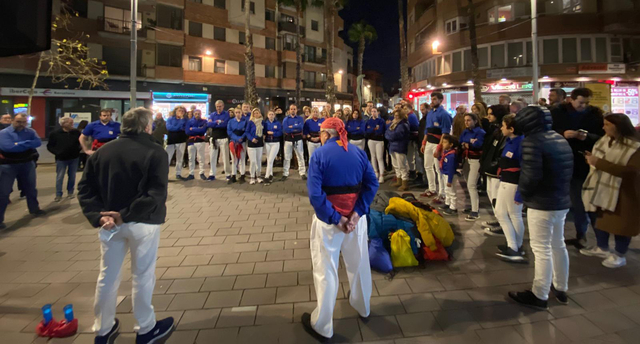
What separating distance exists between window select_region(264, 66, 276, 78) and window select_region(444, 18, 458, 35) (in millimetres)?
18769

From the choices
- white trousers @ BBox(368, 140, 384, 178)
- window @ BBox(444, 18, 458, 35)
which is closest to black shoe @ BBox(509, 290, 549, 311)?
white trousers @ BBox(368, 140, 384, 178)

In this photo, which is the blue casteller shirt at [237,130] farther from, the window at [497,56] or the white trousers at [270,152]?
the window at [497,56]

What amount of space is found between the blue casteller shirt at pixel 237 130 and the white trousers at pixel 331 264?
6.97 metres

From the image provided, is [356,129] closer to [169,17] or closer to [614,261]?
[614,261]

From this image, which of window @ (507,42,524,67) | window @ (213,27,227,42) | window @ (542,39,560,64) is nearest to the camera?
window @ (542,39,560,64)

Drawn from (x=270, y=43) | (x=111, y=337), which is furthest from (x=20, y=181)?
(x=270, y=43)

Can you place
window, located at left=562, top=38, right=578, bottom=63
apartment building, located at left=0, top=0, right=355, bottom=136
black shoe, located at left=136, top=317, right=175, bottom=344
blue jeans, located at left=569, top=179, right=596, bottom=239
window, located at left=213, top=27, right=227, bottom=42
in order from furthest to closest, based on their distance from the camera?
window, located at left=213, top=27, right=227, bottom=42 → apartment building, located at left=0, top=0, right=355, bottom=136 → window, located at left=562, top=38, right=578, bottom=63 → blue jeans, located at left=569, top=179, right=596, bottom=239 → black shoe, located at left=136, top=317, right=175, bottom=344

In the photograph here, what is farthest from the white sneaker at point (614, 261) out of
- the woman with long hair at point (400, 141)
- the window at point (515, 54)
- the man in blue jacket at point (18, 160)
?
the window at point (515, 54)

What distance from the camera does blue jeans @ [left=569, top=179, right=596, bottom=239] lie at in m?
5.09

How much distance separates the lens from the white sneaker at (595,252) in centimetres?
462

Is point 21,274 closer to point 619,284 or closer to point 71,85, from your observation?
point 619,284

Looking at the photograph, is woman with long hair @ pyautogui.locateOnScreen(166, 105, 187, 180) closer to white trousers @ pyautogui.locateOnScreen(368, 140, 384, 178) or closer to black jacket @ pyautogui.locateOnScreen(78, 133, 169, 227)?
white trousers @ pyautogui.locateOnScreen(368, 140, 384, 178)

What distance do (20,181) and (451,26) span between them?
97.1ft

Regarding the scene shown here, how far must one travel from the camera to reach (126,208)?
2.81 meters
